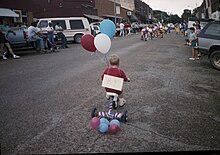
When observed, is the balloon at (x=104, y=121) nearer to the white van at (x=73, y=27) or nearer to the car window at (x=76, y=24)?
the white van at (x=73, y=27)

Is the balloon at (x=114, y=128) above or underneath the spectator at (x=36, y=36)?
underneath

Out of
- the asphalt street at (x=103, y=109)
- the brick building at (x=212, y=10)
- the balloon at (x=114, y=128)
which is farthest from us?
the brick building at (x=212, y=10)

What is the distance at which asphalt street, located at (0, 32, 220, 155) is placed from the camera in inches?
127

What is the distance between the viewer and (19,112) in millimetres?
4492

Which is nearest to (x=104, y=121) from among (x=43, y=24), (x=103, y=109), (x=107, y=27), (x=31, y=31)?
(x=103, y=109)

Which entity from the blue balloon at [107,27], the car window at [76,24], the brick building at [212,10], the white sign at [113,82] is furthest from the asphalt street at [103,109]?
the brick building at [212,10]

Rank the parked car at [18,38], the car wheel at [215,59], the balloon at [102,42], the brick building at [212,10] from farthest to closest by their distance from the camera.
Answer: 1. the brick building at [212,10]
2. the parked car at [18,38]
3. the car wheel at [215,59]
4. the balloon at [102,42]

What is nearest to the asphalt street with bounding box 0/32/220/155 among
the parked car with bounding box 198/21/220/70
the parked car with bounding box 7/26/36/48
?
the parked car with bounding box 198/21/220/70

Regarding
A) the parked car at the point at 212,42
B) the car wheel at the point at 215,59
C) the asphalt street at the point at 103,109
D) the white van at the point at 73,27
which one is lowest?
the asphalt street at the point at 103,109

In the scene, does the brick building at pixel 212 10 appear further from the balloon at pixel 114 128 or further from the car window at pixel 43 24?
the balloon at pixel 114 128

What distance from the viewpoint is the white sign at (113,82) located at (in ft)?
13.4

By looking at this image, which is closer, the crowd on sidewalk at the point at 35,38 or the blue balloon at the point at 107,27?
the blue balloon at the point at 107,27

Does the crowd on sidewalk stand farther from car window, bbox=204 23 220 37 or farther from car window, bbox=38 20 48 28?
car window, bbox=204 23 220 37

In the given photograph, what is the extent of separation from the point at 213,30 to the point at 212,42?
17.8 inches
